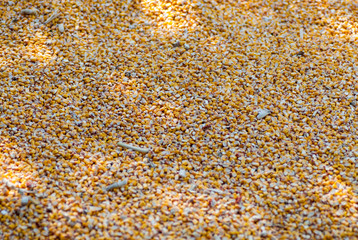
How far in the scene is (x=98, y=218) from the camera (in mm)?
2096

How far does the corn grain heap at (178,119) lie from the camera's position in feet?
7.00

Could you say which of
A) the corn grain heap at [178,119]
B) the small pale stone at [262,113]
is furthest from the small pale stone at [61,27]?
the small pale stone at [262,113]

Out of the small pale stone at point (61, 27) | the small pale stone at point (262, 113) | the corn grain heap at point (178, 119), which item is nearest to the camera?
the corn grain heap at point (178, 119)

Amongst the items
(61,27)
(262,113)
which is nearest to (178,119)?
(262,113)

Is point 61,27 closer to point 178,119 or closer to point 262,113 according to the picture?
point 178,119

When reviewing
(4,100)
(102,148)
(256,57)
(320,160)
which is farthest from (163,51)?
(320,160)

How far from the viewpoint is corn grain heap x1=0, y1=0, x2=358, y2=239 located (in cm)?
213

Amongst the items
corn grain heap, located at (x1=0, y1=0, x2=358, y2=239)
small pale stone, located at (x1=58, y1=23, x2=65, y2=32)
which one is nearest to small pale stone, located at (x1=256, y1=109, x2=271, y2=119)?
corn grain heap, located at (x1=0, y1=0, x2=358, y2=239)

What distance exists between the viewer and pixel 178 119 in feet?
8.65

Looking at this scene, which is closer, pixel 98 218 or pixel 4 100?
pixel 98 218

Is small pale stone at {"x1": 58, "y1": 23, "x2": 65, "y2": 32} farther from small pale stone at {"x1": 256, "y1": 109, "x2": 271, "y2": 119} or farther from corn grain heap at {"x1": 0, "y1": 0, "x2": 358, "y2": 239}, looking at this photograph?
small pale stone at {"x1": 256, "y1": 109, "x2": 271, "y2": 119}

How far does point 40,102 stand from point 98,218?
1.00 meters

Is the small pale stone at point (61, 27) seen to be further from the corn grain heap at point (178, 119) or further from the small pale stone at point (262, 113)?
the small pale stone at point (262, 113)

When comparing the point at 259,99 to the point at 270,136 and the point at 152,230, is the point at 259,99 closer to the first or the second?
the point at 270,136
